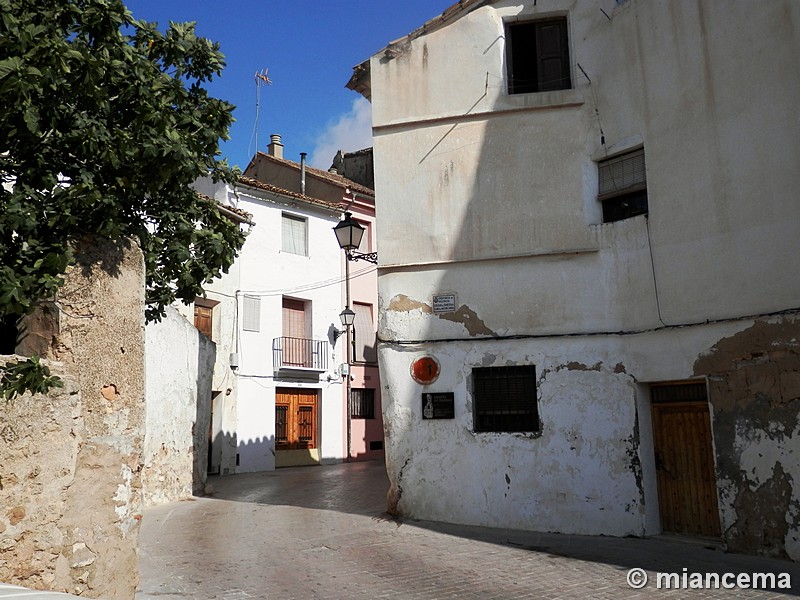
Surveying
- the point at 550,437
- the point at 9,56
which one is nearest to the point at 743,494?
the point at 550,437

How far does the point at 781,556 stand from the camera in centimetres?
773

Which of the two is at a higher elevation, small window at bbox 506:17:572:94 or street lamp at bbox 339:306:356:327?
small window at bbox 506:17:572:94

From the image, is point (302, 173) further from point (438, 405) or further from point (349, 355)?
point (438, 405)

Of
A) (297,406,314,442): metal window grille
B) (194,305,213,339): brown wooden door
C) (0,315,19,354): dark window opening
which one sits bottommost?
(297,406,314,442): metal window grille

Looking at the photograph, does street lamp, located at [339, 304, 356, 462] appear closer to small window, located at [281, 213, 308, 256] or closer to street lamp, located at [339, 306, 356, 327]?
street lamp, located at [339, 306, 356, 327]

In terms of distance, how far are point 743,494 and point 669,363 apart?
1.77 m

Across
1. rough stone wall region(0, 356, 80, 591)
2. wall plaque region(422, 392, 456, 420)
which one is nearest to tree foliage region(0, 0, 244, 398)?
rough stone wall region(0, 356, 80, 591)

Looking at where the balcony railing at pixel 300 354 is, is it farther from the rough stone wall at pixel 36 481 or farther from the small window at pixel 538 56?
the rough stone wall at pixel 36 481

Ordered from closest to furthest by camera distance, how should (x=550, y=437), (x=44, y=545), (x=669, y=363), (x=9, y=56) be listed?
(x=9, y=56) < (x=44, y=545) < (x=669, y=363) < (x=550, y=437)

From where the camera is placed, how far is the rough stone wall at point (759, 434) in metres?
7.80

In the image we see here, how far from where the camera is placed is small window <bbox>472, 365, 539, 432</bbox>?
33.0ft

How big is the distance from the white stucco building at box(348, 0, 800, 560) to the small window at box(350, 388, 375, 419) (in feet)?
52.5

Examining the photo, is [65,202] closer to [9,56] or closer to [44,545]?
[9,56]

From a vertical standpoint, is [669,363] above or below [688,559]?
above
